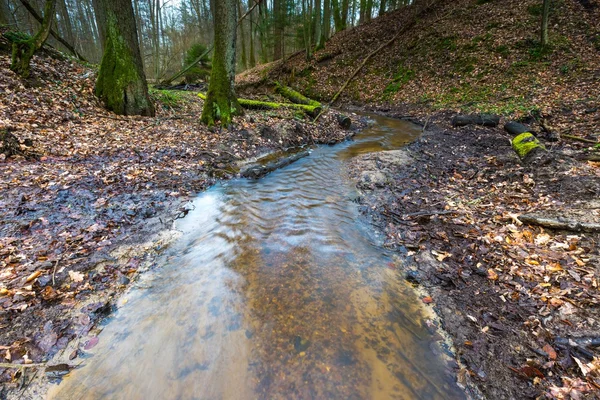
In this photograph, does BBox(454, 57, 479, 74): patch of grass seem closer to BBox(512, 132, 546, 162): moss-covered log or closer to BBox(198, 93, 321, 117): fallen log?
BBox(198, 93, 321, 117): fallen log

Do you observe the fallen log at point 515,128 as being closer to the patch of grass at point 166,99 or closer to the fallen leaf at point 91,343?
the fallen leaf at point 91,343

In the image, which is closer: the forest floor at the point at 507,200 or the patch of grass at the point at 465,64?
the forest floor at the point at 507,200

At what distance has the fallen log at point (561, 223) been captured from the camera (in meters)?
3.62

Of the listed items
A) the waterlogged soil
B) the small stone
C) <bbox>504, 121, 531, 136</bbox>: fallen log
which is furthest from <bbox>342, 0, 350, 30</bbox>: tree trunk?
the small stone

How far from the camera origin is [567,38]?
1319cm

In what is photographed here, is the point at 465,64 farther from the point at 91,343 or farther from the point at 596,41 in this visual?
the point at 91,343

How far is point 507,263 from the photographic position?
357 cm

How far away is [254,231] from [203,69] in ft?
68.4

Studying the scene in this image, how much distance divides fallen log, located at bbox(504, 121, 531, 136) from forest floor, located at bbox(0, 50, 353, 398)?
6.80 meters

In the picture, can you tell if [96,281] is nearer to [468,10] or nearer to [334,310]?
[334,310]

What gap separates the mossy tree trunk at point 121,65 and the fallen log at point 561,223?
10.8m

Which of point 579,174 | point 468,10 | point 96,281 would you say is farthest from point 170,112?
point 468,10

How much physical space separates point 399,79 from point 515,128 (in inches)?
413

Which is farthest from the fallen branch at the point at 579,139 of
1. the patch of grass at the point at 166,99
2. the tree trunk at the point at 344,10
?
the tree trunk at the point at 344,10
